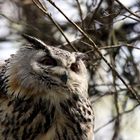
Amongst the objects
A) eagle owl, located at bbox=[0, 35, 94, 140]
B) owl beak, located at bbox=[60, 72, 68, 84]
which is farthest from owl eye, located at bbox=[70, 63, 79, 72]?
owl beak, located at bbox=[60, 72, 68, 84]

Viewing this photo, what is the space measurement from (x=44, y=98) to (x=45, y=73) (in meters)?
0.19

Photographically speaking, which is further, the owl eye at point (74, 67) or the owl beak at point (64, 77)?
the owl eye at point (74, 67)

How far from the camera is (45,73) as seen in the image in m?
4.02

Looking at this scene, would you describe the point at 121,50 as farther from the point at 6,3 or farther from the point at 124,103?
the point at 6,3

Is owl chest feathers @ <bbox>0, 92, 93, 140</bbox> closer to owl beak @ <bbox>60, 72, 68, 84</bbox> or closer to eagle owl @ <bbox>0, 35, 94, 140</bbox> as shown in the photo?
eagle owl @ <bbox>0, 35, 94, 140</bbox>

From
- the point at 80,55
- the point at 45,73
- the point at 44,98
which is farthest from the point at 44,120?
the point at 80,55

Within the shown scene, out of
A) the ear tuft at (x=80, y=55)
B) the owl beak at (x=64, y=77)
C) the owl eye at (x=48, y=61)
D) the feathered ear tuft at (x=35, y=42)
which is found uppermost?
the feathered ear tuft at (x=35, y=42)

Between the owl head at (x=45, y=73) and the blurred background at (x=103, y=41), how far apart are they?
0.18m

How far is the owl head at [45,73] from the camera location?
4000mm

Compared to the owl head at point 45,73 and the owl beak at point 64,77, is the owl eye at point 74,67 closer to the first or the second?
the owl head at point 45,73

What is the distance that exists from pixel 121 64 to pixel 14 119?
1214 millimetres

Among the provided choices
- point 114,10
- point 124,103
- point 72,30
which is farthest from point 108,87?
point 114,10

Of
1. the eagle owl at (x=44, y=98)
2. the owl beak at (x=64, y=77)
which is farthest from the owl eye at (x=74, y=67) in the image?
the owl beak at (x=64, y=77)

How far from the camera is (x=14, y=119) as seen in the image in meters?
4.08
